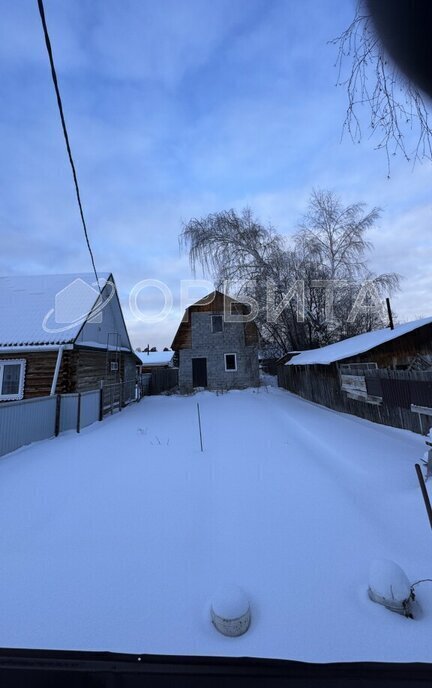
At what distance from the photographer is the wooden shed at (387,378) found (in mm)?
6109

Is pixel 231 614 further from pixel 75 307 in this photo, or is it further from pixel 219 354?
pixel 219 354

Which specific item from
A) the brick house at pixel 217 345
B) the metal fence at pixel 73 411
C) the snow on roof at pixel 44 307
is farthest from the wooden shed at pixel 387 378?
the snow on roof at pixel 44 307

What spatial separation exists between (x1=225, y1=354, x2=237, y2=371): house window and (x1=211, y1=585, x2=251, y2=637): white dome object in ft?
56.8

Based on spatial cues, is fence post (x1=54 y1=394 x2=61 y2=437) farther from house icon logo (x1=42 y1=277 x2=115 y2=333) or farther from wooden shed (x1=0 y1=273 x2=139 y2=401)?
house icon logo (x1=42 y1=277 x2=115 y2=333)

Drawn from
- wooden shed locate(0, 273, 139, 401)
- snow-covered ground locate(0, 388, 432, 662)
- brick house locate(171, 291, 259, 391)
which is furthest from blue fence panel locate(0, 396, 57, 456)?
brick house locate(171, 291, 259, 391)

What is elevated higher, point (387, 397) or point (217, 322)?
point (217, 322)

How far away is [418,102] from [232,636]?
3.47m

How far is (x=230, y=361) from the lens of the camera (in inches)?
761

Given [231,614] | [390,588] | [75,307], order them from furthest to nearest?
[75,307] < [390,588] < [231,614]

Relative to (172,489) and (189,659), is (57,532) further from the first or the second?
(189,659)

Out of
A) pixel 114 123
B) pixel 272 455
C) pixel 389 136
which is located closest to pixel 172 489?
pixel 272 455

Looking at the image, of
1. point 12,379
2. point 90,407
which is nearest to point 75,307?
point 12,379

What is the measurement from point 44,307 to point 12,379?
3.22 metres

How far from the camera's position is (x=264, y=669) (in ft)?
4.52
